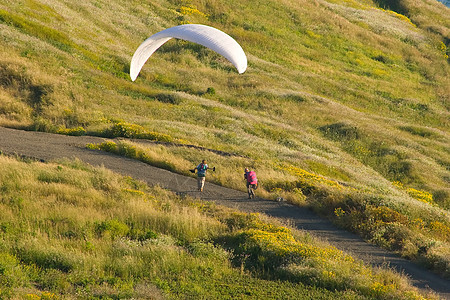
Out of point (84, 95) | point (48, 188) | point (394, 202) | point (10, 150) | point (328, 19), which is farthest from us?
point (328, 19)

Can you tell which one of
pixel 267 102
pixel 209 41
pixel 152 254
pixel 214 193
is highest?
pixel 209 41

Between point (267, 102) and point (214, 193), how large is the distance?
2706cm

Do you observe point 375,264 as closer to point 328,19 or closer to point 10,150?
point 10,150

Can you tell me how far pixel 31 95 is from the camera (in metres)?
31.7

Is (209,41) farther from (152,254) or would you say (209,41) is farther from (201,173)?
(152,254)

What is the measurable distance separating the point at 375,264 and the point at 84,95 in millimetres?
27333

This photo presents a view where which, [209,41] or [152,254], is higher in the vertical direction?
[209,41]

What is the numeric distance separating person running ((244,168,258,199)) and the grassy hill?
Answer: 1203mm

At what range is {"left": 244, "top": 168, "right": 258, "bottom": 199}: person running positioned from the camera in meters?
19.1

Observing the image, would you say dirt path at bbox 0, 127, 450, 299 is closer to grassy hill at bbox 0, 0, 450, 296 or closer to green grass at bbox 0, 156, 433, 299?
grassy hill at bbox 0, 0, 450, 296

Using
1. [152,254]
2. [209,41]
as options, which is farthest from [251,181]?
[209,41]

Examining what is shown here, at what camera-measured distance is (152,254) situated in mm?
11234

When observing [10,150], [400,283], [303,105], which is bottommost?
[10,150]

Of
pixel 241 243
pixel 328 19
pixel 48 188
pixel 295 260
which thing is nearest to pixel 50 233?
pixel 48 188
